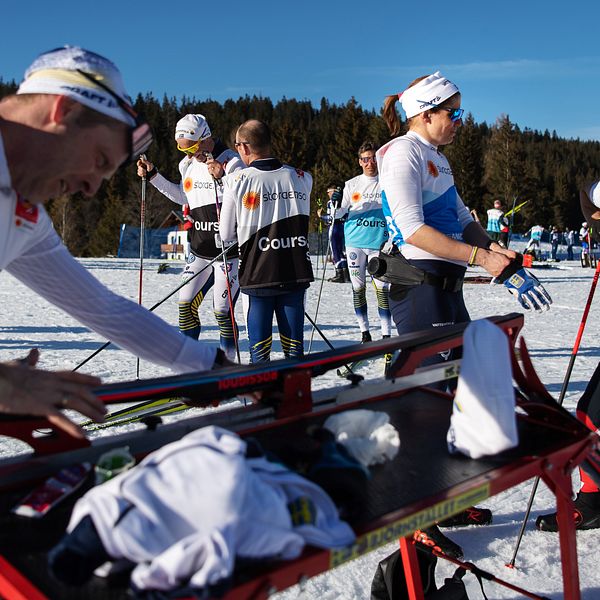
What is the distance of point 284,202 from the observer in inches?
181

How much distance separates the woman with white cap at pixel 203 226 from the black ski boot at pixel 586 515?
327cm

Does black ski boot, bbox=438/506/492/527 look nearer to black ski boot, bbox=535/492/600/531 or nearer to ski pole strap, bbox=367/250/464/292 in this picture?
black ski boot, bbox=535/492/600/531

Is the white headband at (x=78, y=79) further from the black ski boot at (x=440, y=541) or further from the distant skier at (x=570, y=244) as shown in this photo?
the distant skier at (x=570, y=244)

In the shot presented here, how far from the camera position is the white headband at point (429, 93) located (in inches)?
123

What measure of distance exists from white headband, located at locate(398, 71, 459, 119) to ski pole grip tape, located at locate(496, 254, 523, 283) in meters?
0.91

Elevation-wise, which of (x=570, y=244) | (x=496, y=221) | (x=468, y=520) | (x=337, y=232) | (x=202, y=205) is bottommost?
(x=468, y=520)

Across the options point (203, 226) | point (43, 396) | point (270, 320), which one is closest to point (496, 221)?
point (203, 226)

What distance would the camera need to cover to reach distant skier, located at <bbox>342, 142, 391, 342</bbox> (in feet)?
25.2

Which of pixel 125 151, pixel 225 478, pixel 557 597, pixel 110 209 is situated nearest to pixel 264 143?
pixel 125 151

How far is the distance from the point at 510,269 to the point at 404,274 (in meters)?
0.56

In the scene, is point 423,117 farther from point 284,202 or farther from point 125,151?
point 125,151

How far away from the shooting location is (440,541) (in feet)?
9.39

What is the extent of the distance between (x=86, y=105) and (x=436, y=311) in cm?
207

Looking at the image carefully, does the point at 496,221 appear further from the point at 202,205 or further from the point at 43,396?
the point at 43,396
